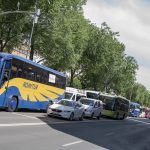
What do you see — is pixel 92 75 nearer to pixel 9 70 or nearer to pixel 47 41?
pixel 47 41

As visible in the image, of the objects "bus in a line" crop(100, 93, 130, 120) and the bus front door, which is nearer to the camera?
the bus front door

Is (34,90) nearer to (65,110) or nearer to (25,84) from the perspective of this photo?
(25,84)

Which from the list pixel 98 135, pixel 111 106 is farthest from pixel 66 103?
pixel 111 106

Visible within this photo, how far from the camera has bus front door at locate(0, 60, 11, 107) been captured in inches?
1065

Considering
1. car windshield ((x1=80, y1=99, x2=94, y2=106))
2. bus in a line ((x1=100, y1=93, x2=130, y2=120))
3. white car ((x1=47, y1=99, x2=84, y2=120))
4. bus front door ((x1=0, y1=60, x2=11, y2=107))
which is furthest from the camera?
bus in a line ((x1=100, y1=93, x2=130, y2=120))

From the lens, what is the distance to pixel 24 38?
5256 centimetres

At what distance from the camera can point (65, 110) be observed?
30.6m

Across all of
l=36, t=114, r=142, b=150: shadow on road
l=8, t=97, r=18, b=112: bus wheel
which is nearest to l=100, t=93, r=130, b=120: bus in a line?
l=8, t=97, r=18, b=112: bus wheel

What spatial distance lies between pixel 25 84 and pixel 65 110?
10.0 ft

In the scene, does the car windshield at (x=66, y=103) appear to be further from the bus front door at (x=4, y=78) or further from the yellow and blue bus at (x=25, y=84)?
the bus front door at (x=4, y=78)

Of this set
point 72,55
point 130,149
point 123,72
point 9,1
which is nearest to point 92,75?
point 123,72

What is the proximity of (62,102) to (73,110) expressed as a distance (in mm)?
1087

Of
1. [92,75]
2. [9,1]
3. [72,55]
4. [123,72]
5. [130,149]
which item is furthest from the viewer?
[123,72]

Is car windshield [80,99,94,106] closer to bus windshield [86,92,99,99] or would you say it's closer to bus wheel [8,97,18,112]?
bus wheel [8,97,18,112]
